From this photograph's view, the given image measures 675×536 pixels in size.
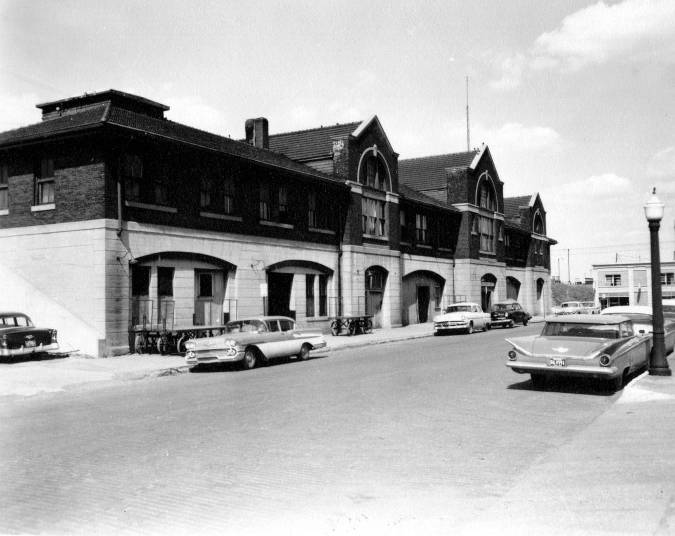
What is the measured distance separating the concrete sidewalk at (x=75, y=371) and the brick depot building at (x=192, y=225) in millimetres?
1366

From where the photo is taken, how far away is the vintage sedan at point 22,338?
58.9 ft

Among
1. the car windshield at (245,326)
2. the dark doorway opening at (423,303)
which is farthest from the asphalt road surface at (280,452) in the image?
the dark doorway opening at (423,303)

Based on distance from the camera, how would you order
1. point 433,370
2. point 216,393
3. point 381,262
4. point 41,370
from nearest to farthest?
point 216,393
point 433,370
point 41,370
point 381,262

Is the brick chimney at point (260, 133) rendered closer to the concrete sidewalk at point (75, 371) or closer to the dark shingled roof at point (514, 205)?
the concrete sidewalk at point (75, 371)

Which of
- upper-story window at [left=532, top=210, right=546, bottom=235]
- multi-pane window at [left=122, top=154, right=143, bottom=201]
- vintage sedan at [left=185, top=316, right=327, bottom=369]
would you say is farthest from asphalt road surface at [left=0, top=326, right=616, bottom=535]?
upper-story window at [left=532, top=210, right=546, bottom=235]

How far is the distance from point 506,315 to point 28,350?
979 inches

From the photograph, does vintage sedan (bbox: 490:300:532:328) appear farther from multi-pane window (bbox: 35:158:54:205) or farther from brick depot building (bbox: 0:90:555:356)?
multi-pane window (bbox: 35:158:54:205)

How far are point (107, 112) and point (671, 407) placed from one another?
59.1ft

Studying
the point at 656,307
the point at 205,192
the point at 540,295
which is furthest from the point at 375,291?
the point at 540,295

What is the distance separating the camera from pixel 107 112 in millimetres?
21188

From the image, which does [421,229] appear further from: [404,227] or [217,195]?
[217,195]

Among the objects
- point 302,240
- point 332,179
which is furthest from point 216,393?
point 332,179

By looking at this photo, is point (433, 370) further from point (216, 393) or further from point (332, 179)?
point (332, 179)

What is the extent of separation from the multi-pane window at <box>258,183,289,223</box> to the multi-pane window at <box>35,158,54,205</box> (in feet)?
26.4
